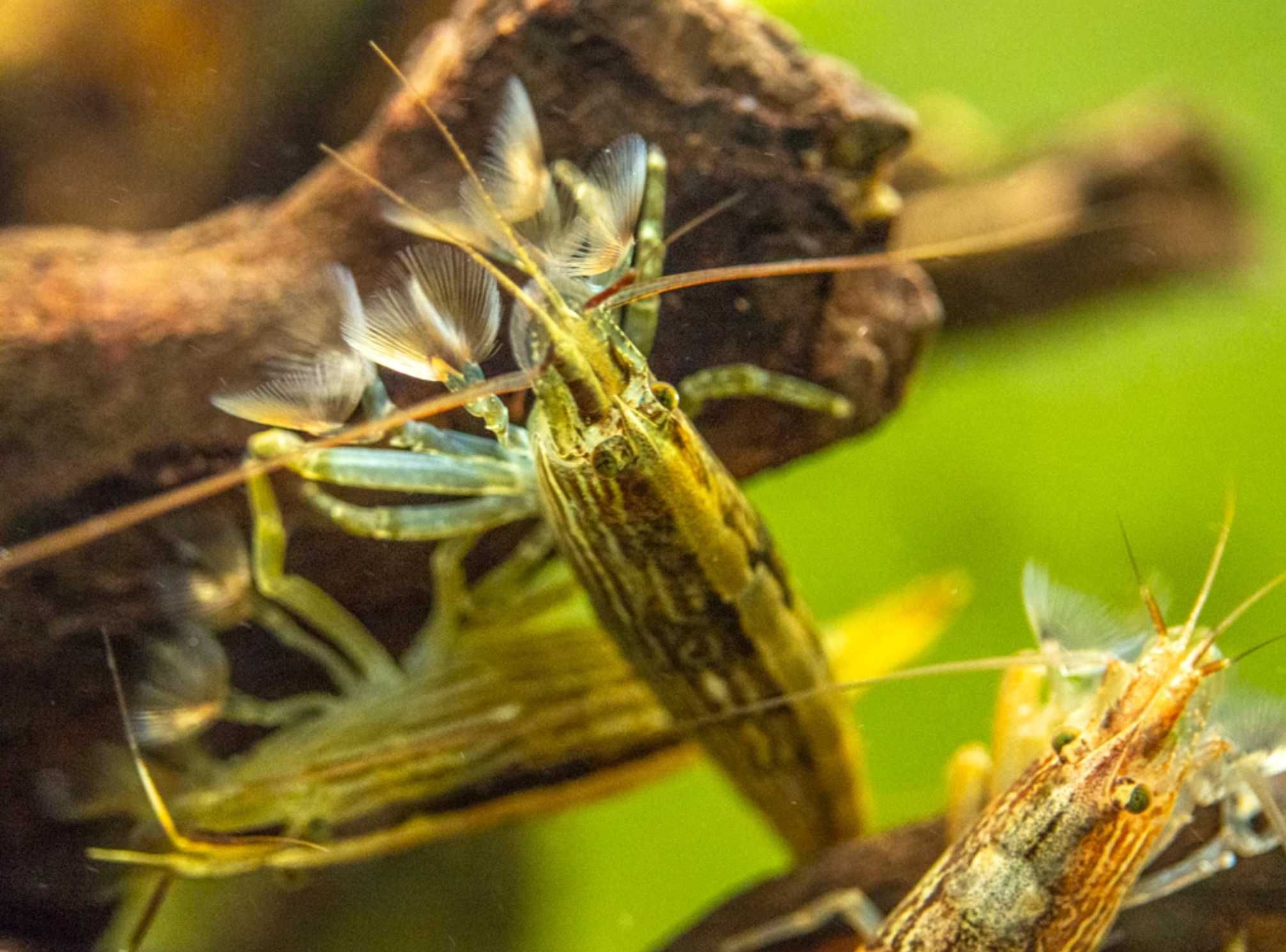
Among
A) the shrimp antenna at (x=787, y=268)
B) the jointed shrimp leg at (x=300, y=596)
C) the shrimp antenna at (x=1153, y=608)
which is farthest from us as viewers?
the jointed shrimp leg at (x=300, y=596)

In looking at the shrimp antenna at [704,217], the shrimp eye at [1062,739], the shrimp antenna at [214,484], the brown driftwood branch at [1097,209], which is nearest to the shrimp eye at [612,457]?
the shrimp antenna at [214,484]

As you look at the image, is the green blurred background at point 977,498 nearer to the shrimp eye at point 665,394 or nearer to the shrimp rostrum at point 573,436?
the shrimp rostrum at point 573,436

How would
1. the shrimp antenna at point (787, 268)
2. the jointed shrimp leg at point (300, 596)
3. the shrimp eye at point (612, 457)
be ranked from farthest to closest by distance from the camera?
the jointed shrimp leg at point (300, 596)
the shrimp eye at point (612, 457)
the shrimp antenna at point (787, 268)

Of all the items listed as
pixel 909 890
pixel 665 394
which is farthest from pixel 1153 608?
pixel 665 394

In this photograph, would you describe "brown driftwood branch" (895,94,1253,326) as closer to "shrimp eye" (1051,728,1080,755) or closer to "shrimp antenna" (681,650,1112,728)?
"shrimp antenna" (681,650,1112,728)

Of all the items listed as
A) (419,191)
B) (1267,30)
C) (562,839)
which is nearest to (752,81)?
(419,191)

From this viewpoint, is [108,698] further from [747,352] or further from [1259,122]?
[1259,122]
